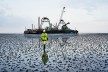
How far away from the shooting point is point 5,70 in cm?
2458

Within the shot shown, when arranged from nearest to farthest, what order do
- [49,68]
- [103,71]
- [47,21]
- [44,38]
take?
[103,71], [49,68], [44,38], [47,21]

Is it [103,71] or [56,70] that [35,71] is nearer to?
[56,70]

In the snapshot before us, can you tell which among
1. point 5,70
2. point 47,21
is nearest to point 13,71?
point 5,70

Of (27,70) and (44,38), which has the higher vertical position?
(44,38)

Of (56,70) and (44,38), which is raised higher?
(44,38)

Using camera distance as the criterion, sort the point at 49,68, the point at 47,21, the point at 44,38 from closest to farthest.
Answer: the point at 49,68, the point at 44,38, the point at 47,21

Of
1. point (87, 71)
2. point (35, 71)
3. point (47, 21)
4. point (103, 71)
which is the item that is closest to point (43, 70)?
point (35, 71)

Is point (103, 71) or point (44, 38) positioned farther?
point (44, 38)

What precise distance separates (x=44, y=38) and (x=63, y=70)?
26.0 feet

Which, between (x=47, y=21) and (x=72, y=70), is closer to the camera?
(x=72, y=70)

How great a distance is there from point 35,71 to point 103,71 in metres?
6.68

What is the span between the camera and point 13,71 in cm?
2397

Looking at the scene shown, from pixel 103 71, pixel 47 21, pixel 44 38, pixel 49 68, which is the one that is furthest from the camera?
pixel 47 21

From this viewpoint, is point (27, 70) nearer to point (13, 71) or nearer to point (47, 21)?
point (13, 71)
